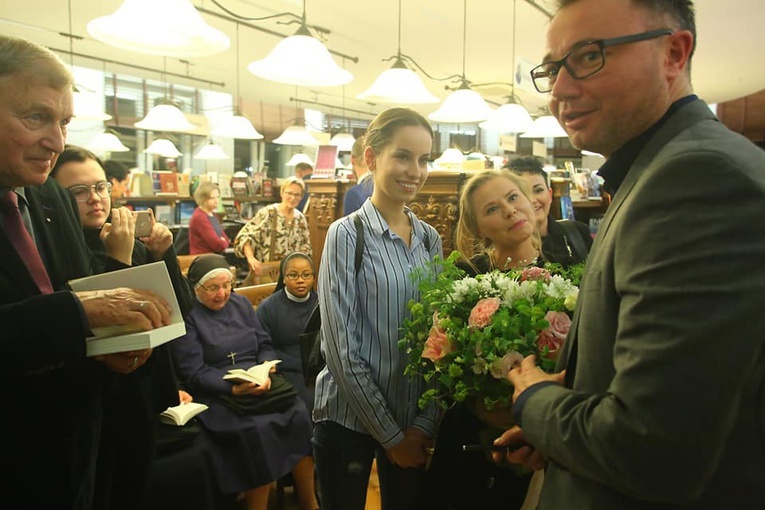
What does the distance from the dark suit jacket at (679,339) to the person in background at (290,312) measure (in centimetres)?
283

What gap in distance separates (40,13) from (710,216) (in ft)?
25.7

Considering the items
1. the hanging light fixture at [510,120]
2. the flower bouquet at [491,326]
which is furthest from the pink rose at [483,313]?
the hanging light fixture at [510,120]

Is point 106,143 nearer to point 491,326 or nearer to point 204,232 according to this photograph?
point 204,232

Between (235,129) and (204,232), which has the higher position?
(235,129)

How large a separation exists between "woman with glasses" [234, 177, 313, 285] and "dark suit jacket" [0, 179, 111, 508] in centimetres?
388

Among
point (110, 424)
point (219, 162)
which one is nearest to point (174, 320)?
point (110, 424)

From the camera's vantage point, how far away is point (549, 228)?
2936 millimetres

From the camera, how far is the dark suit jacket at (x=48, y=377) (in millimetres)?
1075

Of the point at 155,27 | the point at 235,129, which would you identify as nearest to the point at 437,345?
the point at 155,27

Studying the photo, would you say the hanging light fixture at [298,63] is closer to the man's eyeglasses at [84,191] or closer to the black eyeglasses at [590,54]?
the man's eyeglasses at [84,191]

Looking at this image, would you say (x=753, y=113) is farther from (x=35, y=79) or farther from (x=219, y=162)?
(x=35, y=79)

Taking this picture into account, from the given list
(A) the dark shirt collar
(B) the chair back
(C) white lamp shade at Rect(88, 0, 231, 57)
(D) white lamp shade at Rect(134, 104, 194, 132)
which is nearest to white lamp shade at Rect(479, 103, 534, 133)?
(B) the chair back

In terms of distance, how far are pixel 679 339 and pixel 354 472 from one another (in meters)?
1.24

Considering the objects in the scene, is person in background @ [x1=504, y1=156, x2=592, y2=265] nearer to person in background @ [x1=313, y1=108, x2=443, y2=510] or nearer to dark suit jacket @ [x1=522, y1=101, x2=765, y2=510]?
person in background @ [x1=313, y1=108, x2=443, y2=510]
